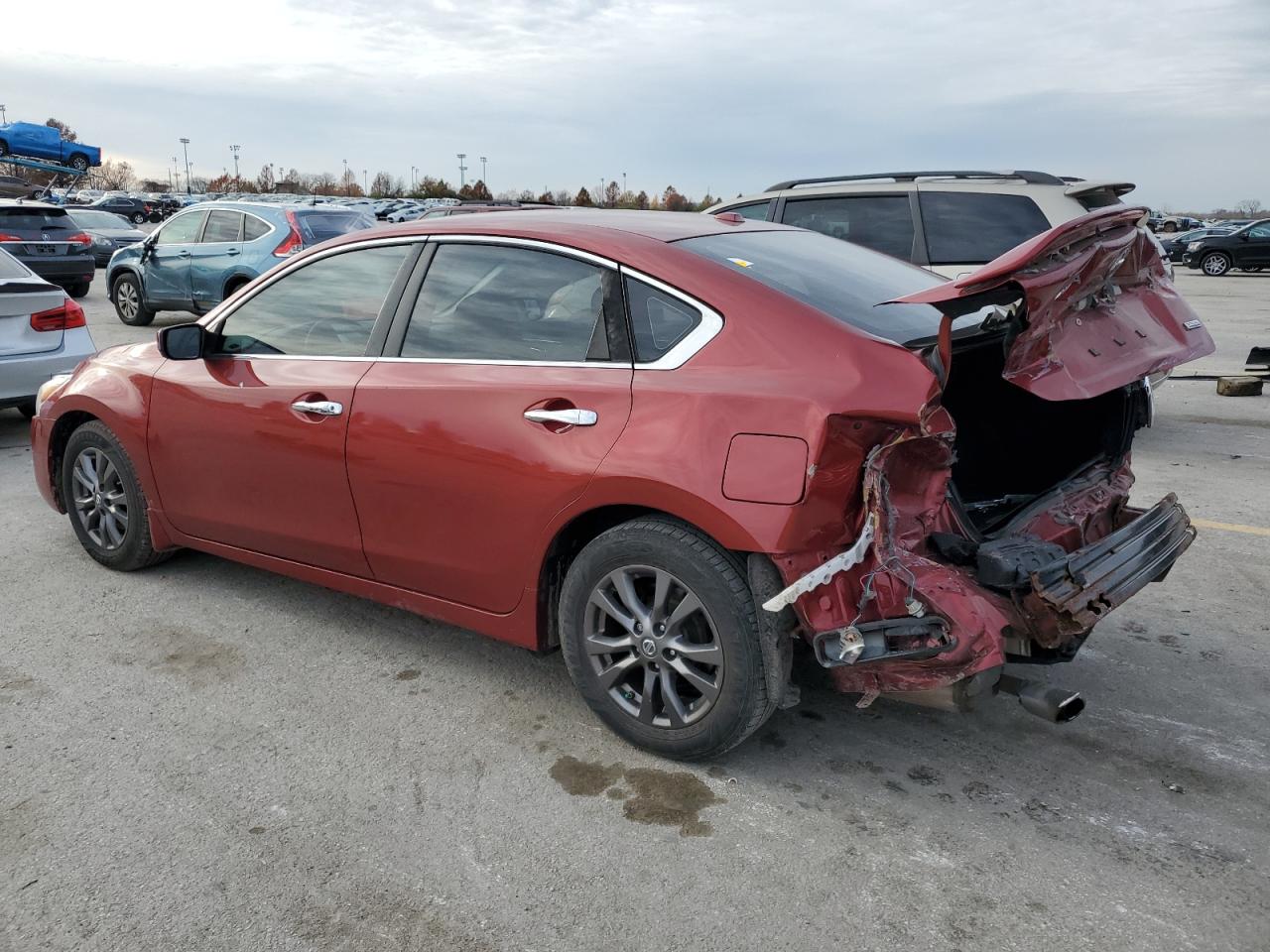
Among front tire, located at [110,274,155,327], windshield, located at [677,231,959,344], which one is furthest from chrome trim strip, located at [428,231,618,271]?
front tire, located at [110,274,155,327]

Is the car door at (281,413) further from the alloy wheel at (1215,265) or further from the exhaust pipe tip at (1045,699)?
the alloy wheel at (1215,265)

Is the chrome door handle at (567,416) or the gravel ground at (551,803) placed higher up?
the chrome door handle at (567,416)

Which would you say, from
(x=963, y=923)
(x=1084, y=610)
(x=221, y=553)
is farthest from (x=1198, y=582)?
(x=221, y=553)

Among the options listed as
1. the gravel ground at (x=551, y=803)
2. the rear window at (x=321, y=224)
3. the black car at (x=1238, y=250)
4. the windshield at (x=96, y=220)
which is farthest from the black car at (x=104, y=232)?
the black car at (x=1238, y=250)

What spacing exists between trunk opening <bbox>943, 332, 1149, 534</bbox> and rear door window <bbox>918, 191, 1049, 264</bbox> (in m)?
3.96

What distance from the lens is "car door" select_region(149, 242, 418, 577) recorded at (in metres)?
3.89

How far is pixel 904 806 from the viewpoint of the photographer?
307 centimetres

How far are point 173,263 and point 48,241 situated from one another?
4277 mm

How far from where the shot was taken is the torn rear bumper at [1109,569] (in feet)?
9.77

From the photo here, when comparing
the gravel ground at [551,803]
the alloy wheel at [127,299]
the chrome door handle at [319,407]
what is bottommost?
the gravel ground at [551,803]

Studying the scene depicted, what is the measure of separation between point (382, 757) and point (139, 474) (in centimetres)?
212

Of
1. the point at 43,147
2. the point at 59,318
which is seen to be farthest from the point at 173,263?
the point at 43,147

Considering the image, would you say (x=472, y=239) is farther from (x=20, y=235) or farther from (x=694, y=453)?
(x=20, y=235)

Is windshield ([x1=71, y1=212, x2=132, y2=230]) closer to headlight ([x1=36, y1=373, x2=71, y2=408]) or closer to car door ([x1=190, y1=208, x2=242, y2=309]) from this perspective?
car door ([x1=190, y1=208, x2=242, y2=309])
